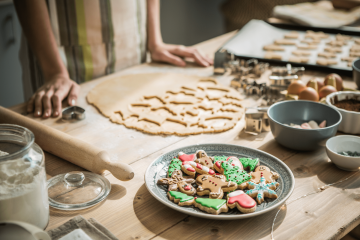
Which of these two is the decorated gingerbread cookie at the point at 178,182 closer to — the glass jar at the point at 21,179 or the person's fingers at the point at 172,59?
the glass jar at the point at 21,179

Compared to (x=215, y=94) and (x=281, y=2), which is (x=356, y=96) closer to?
(x=215, y=94)

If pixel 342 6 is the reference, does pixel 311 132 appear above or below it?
below

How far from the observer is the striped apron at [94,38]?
167 cm

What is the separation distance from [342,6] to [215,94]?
178 cm

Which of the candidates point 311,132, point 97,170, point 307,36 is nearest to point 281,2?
A: point 307,36

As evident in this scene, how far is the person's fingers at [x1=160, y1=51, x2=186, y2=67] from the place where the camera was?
1.77 metres

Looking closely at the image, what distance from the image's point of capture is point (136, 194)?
0.85 m

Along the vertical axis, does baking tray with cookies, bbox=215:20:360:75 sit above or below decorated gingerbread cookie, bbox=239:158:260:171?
above

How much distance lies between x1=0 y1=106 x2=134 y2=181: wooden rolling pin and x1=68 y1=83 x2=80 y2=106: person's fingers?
274 mm

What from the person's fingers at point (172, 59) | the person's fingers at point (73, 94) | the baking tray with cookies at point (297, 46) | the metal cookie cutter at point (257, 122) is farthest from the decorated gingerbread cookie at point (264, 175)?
the person's fingers at point (172, 59)

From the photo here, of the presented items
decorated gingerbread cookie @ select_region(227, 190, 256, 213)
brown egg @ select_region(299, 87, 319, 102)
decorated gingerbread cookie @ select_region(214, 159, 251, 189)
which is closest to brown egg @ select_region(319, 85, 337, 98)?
brown egg @ select_region(299, 87, 319, 102)

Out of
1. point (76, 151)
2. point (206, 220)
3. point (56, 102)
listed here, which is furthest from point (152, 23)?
point (206, 220)

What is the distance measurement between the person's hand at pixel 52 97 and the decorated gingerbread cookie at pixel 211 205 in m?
0.74

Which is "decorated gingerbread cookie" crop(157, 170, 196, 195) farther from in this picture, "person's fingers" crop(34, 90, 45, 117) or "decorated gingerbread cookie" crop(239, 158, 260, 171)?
"person's fingers" crop(34, 90, 45, 117)
